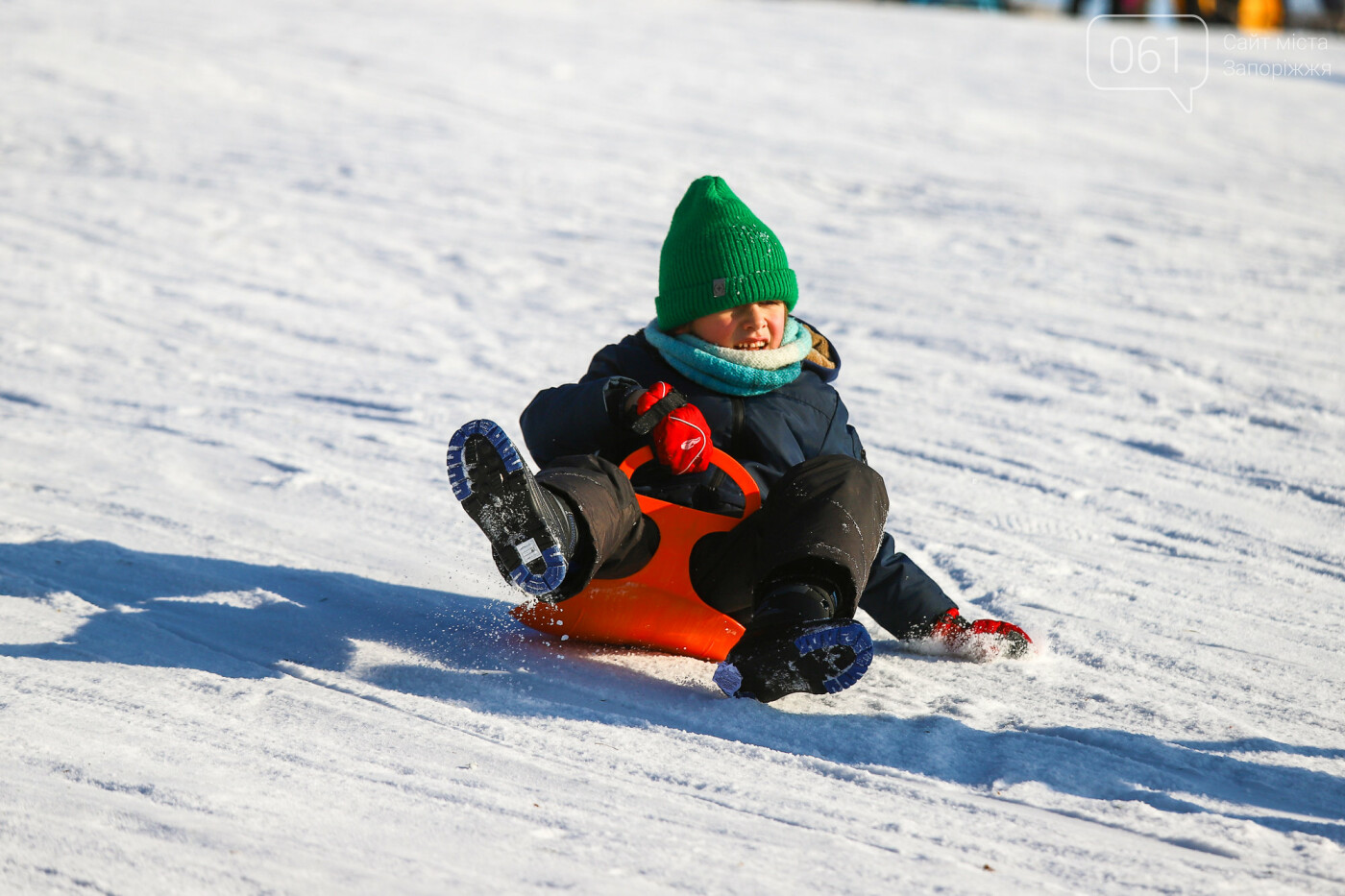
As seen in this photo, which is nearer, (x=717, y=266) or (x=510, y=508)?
(x=510, y=508)

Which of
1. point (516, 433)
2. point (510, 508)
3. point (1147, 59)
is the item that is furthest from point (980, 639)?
point (1147, 59)

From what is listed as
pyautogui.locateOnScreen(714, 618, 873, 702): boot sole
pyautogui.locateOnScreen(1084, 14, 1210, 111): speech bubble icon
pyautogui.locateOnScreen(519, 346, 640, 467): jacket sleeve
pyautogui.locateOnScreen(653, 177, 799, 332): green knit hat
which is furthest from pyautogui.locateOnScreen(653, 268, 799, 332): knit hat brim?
pyautogui.locateOnScreen(1084, 14, 1210, 111): speech bubble icon

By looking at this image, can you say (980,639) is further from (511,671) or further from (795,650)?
(511,671)

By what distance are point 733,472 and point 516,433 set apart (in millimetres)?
1654

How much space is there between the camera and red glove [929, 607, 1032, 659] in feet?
7.29

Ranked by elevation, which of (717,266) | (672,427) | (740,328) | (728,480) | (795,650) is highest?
(717,266)

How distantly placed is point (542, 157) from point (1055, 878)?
6.44m

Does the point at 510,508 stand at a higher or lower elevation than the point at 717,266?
lower

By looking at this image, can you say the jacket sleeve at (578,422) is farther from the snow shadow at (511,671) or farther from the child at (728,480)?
the snow shadow at (511,671)

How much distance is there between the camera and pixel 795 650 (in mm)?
1765

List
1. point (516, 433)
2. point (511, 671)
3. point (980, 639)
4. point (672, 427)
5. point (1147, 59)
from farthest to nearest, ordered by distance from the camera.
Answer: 1. point (1147, 59)
2. point (516, 433)
3. point (980, 639)
4. point (511, 671)
5. point (672, 427)

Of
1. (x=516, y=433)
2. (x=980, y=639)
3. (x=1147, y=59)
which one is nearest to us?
(x=980, y=639)

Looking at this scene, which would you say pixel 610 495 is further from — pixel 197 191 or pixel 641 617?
pixel 197 191

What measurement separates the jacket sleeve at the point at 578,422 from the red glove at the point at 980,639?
0.68 m
